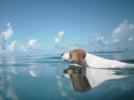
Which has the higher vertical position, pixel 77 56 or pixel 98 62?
pixel 77 56

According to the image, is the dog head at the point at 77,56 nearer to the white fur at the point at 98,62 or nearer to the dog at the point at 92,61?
the dog at the point at 92,61

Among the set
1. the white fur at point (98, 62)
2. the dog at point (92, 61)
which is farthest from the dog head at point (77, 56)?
the white fur at point (98, 62)

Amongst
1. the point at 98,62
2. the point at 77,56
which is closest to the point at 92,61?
the point at 98,62

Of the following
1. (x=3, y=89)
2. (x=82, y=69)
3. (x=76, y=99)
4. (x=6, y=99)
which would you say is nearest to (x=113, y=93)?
(x=76, y=99)

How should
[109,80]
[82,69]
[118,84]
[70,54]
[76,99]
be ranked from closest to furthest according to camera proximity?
[76,99], [118,84], [109,80], [82,69], [70,54]

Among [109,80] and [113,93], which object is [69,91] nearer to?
[113,93]

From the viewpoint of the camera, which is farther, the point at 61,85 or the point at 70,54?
the point at 70,54

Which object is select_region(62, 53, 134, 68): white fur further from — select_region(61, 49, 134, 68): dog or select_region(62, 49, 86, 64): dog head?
select_region(62, 49, 86, 64): dog head

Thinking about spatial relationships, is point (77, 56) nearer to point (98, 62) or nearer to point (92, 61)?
point (92, 61)

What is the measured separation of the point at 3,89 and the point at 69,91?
3.67 ft

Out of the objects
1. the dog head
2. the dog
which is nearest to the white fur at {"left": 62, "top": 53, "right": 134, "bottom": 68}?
the dog

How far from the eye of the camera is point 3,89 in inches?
139

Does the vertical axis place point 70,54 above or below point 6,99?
above

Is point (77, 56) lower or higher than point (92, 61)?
higher
